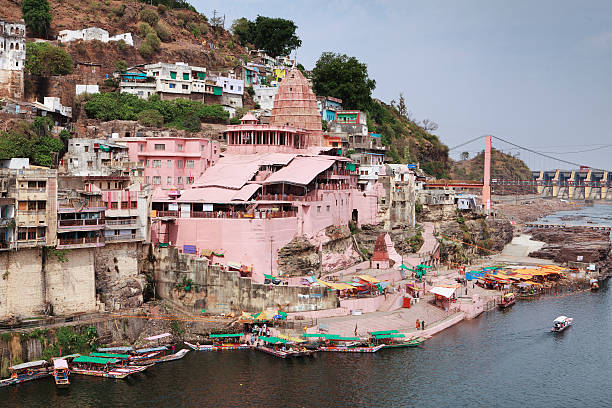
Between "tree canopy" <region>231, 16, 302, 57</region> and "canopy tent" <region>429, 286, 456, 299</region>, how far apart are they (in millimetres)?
50539

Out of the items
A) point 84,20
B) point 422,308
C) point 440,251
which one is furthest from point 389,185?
point 84,20

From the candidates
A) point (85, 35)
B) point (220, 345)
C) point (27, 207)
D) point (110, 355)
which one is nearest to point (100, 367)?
point (110, 355)

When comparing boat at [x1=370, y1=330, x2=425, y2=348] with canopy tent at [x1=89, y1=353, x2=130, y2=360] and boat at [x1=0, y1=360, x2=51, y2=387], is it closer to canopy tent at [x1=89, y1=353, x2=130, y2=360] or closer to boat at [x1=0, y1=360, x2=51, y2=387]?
canopy tent at [x1=89, y1=353, x2=130, y2=360]

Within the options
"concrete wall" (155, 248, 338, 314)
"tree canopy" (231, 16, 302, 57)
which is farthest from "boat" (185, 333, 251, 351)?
"tree canopy" (231, 16, 302, 57)

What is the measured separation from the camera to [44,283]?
32.4 meters

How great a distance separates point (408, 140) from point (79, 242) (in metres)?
62.6

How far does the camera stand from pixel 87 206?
34.5 meters

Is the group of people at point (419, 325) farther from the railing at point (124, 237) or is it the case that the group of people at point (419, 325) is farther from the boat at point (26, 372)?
the boat at point (26, 372)

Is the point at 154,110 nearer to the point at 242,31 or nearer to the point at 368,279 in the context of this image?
the point at 368,279

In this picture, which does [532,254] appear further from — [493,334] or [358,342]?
[358,342]

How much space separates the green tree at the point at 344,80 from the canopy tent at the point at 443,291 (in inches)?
1495

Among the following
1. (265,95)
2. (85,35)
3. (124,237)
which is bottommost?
(124,237)

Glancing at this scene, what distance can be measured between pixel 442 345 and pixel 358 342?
4.74m

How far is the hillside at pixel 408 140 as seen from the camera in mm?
84500
